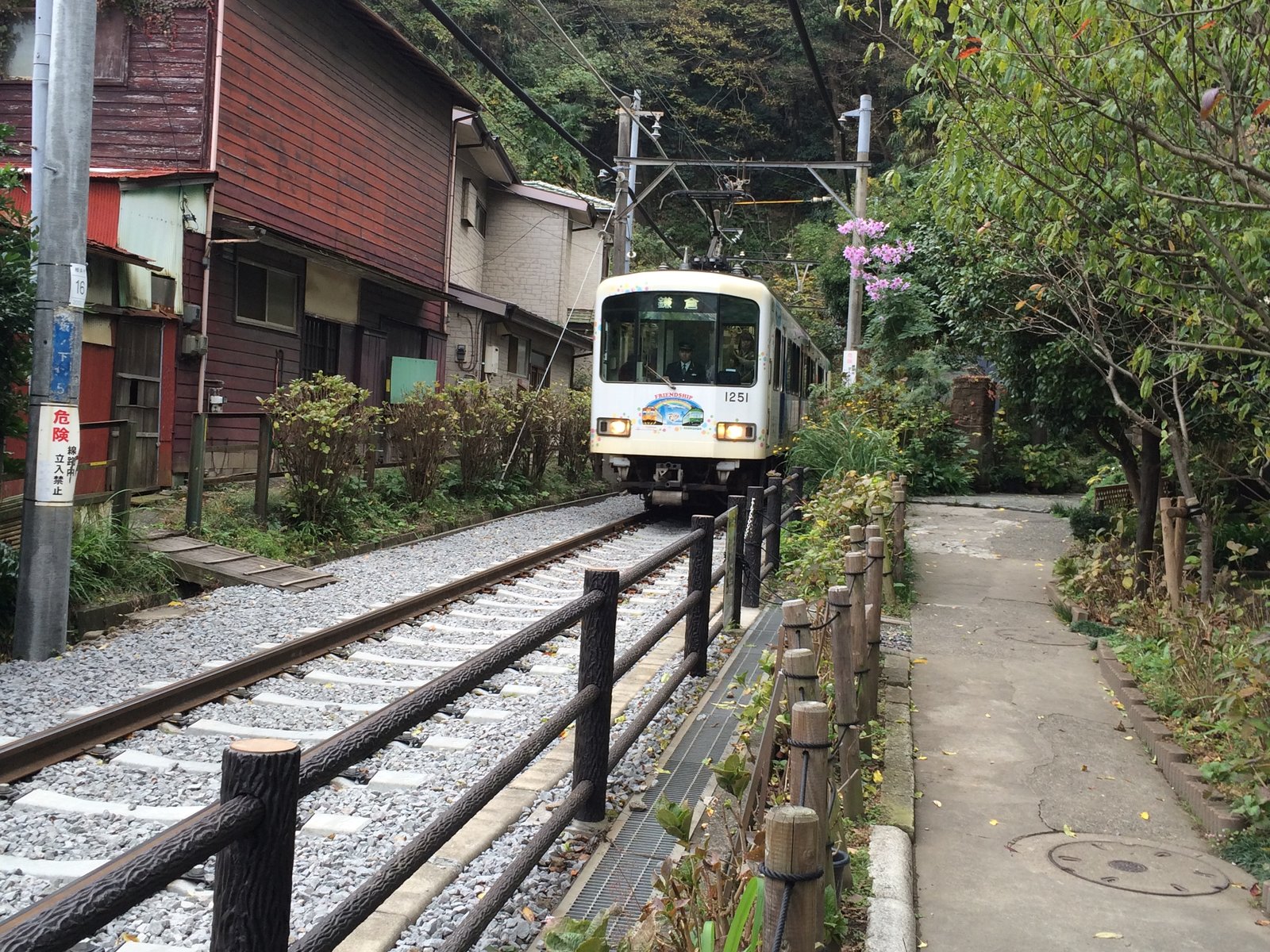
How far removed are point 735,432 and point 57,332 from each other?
800cm

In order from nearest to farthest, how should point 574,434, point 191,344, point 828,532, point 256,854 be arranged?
point 256,854
point 828,532
point 191,344
point 574,434

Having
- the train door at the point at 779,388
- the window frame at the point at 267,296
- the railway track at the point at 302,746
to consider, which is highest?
the window frame at the point at 267,296

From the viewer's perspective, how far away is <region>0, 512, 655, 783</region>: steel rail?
4609 mm

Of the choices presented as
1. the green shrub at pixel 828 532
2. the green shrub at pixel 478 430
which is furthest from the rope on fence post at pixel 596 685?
the green shrub at pixel 478 430

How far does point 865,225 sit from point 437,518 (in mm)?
9293

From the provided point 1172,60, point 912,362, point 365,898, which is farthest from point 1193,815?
point 912,362

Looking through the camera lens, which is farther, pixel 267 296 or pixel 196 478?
pixel 267 296

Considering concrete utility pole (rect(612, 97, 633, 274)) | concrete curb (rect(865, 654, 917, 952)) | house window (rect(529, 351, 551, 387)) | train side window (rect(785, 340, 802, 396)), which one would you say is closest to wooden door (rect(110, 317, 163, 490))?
concrete utility pole (rect(612, 97, 633, 274))

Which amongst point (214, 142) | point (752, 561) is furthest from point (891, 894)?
point (214, 142)

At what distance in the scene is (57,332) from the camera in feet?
22.2

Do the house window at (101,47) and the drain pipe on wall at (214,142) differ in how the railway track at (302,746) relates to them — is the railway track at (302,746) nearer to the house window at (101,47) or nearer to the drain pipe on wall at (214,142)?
the drain pipe on wall at (214,142)

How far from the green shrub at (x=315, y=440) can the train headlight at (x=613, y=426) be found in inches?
138

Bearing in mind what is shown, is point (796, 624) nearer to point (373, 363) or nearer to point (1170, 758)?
point (1170, 758)

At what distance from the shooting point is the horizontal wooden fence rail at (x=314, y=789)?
4.70 feet
